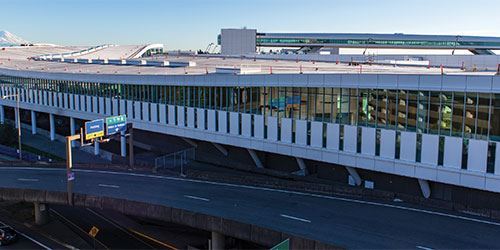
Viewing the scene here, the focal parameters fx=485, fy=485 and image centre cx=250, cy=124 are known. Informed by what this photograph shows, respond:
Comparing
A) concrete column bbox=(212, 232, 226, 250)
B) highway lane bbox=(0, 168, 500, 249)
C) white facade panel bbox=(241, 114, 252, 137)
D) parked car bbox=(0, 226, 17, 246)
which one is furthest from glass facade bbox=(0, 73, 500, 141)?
parked car bbox=(0, 226, 17, 246)

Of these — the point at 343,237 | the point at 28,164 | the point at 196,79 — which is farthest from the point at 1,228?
the point at 343,237

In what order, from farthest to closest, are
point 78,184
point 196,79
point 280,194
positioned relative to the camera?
point 196,79 < point 78,184 < point 280,194

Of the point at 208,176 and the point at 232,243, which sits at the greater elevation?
the point at 208,176

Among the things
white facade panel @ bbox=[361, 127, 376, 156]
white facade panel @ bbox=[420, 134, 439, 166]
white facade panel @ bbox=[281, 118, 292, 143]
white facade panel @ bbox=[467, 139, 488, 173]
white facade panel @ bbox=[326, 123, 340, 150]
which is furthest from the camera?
white facade panel @ bbox=[281, 118, 292, 143]

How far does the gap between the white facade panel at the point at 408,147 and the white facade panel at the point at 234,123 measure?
43.0 ft

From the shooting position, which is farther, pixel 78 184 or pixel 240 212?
pixel 78 184

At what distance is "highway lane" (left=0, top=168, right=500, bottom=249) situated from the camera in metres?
22.6

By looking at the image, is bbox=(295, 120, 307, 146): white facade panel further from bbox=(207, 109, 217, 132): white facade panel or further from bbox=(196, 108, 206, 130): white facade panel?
bbox=(196, 108, 206, 130): white facade panel

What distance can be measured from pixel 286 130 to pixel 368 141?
6.44 meters

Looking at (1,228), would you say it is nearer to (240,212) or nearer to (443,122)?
(240,212)

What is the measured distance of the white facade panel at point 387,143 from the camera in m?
29.7

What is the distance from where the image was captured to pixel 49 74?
185 feet

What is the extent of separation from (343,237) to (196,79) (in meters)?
21.2

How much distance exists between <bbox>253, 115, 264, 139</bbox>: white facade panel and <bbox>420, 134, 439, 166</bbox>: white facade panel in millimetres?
12115
